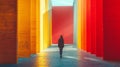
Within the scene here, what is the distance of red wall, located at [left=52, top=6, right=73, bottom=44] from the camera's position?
4800 cm

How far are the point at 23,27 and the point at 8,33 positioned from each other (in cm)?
418

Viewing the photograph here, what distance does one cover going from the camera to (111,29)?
52.3ft

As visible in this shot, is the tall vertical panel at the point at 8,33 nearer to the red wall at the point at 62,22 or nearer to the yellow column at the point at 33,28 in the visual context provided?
the yellow column at the point at 33,28

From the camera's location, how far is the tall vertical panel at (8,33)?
13602mm

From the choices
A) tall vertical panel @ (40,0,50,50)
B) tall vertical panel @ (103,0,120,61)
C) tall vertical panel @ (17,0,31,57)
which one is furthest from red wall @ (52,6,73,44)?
tall vertical panel @ (103,0,120,61)

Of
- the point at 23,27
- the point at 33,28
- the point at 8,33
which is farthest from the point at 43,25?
the point at 8,33

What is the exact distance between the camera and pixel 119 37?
1584 centimetres

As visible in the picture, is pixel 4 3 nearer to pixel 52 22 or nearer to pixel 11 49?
pixel 11 49

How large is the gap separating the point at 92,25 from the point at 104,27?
659 centimetres

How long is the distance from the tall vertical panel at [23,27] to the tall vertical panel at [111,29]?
506 cm

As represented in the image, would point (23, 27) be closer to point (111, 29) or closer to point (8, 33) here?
point (8, 33)

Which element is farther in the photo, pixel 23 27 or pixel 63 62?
pixel 23 27

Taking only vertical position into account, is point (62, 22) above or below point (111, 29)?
above

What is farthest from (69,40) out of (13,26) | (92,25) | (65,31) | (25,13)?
(13,26)
